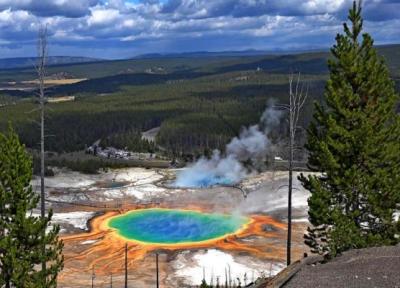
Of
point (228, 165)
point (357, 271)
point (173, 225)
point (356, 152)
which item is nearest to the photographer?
point (357, 271)

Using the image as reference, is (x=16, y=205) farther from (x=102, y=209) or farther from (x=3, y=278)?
(x=102, y=209)

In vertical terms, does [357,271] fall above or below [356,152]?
below

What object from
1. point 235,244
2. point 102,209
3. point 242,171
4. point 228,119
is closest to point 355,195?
point 235,244

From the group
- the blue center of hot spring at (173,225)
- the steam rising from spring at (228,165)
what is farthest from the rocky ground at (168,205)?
the steam rising from spring at (228,165)

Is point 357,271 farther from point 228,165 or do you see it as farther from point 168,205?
point 228,165

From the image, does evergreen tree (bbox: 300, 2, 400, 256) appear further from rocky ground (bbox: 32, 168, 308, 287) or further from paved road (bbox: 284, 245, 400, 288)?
rocky ground (bbox: 32, 168, 308, 287)

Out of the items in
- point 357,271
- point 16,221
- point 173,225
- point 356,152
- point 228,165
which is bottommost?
point 173,225

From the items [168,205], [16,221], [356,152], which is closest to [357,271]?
[356,152]

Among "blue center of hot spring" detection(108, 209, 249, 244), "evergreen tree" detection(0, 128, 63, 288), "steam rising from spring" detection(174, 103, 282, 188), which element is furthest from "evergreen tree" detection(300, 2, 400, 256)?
"steam rising from spring" detection(174, 103, 282, 188)

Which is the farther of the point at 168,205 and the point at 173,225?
the point at 168,205
